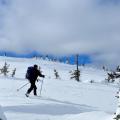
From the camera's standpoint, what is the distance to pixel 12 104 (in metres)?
17.7

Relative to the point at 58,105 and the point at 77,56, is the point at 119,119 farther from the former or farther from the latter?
the point at 77,56

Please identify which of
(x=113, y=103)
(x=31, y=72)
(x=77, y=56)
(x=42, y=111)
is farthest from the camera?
(x=77, y=56)

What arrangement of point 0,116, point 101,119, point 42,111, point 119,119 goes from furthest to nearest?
point 42,111 → point 101,119 → point 119,119 → point 0,116

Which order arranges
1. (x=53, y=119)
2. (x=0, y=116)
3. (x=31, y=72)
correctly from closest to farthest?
(x=0, y=116), (x=53, y=119), (x=31, y=72)

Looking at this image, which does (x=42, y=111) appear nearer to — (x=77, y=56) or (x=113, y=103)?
(x=113, y=103)

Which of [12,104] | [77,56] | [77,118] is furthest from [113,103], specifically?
[77,56]

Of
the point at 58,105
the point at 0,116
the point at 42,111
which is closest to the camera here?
the point at 0,116

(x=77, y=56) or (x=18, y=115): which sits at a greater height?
(x=77, y=56)

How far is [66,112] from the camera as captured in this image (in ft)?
56.0

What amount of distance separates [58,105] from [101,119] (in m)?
4.98

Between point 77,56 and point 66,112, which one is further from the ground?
point 77,56

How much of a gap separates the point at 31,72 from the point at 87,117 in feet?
31.3

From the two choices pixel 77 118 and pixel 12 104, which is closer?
pixel 77 118

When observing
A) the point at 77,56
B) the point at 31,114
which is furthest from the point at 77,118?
the point at 77,56
